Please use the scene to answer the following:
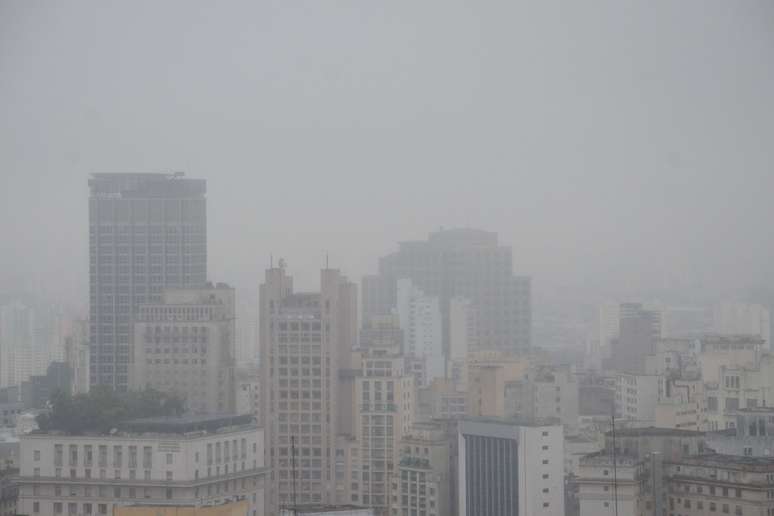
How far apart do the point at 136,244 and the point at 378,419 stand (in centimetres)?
1361

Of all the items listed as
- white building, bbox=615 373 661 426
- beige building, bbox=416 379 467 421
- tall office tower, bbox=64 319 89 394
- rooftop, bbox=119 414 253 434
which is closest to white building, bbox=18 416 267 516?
rooftop, bbox=119 414 253 434

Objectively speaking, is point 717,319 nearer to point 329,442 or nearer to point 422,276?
point 329,442

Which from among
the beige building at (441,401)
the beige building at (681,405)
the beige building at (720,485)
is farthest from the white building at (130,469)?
the beige building at (681,405)

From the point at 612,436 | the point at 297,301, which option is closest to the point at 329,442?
the point at 297,301

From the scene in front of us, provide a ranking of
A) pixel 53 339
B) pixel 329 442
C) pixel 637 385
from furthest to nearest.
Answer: pixel 53 339 < pixel 637 385 < pixel 329 442

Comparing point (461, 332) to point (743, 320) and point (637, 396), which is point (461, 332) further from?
point (637, 396)

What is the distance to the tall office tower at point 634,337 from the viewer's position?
102ft

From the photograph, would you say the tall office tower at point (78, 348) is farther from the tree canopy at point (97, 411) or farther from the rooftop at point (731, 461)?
the rooftop at point (731, 461)

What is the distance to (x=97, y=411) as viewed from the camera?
70.8 feet

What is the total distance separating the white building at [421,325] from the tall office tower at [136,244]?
3479 mm

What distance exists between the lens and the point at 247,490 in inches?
809

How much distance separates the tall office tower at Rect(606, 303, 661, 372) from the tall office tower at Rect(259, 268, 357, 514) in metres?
5.89

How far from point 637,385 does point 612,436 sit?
7.77m

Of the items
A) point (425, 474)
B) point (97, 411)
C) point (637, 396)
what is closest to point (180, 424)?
point (97, 411)
